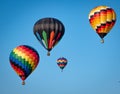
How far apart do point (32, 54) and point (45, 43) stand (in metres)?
4.82

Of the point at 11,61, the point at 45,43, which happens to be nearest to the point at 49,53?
the point at 45,43

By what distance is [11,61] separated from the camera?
7775cm

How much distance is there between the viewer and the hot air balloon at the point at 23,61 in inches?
3024

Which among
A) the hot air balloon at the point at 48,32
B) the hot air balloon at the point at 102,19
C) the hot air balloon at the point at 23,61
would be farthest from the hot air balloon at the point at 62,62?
the hot air balloon at the point at 48,32

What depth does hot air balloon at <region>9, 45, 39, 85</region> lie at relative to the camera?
7681cm

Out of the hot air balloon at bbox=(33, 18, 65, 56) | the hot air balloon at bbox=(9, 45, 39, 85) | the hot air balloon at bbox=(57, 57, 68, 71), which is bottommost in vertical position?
the hot air balloon at bbox=(57, 57, 68, 71)

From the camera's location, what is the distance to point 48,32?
74.5m

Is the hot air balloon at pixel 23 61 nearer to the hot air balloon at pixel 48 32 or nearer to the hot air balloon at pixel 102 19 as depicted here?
the hot air balloon at pixel 48 32

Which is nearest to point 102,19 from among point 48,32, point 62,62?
point 48,32

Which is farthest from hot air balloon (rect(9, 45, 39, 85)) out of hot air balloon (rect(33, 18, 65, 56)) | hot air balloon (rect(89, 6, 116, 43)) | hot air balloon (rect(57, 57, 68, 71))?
hot air balloon (rect(57, 57, 68, 71))

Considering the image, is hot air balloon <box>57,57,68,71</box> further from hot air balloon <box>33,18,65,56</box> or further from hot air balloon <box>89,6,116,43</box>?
hot air balloon <box>33,18,65,56</box>

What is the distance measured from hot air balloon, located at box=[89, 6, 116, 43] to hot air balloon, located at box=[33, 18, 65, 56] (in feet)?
15.9

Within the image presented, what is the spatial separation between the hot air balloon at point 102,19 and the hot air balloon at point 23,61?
9.14 meters

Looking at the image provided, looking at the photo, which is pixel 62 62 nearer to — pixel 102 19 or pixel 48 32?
pixel 102 19
